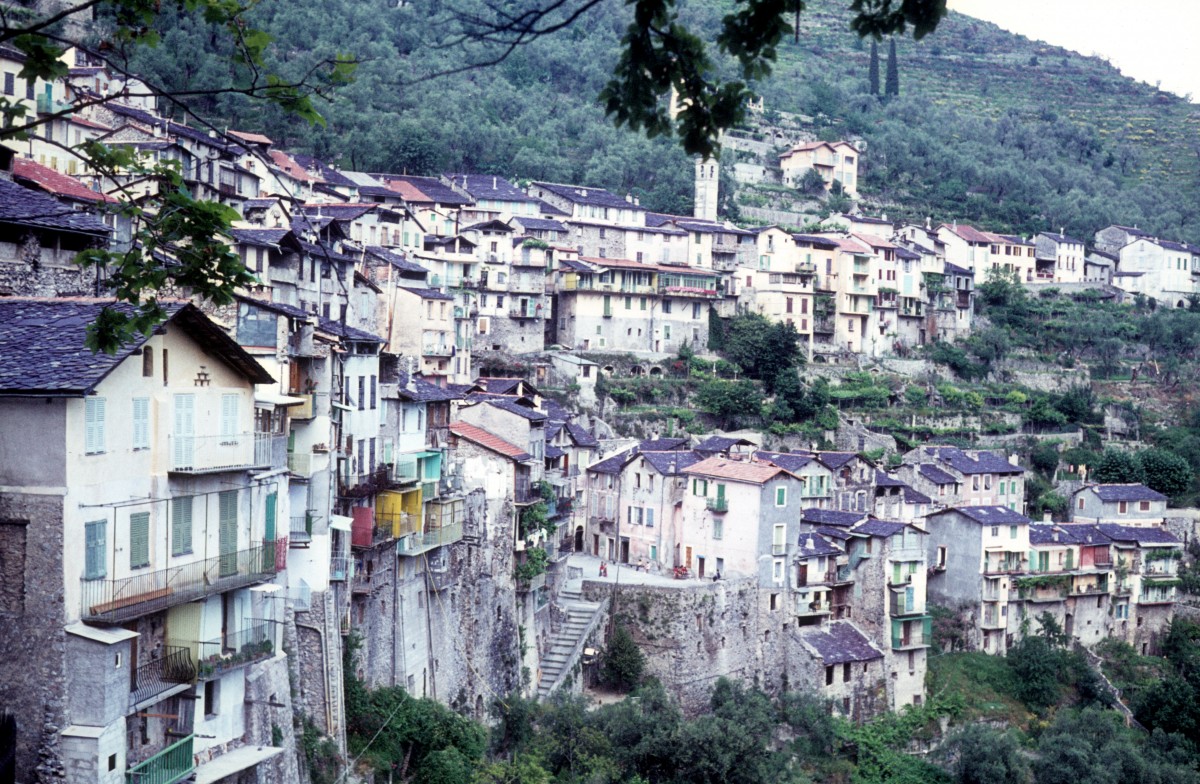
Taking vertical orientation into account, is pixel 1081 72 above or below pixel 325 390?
above

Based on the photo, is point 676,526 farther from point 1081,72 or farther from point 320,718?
point 1081,72

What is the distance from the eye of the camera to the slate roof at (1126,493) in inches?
2717

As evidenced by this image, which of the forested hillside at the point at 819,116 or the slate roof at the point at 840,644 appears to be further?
the forested hillside at the point at 819,116

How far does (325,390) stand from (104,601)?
10053mm

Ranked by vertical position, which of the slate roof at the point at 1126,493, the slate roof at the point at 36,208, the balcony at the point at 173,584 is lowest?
the slate roof at the point at 1126,493

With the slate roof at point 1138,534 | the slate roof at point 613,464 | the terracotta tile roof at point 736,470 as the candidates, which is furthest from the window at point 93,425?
the slate roof at point 1138,534

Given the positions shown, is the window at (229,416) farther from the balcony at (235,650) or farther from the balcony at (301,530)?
the balcony at (301,530)

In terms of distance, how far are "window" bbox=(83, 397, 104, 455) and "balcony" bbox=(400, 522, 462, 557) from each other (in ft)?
49.6

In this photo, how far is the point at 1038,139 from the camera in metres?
146

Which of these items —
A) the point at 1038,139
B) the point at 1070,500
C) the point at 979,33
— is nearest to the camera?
the point at 1070,500

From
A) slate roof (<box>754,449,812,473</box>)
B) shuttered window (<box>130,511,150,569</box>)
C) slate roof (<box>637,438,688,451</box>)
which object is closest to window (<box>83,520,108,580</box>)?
shuttered window (<box>130,511,150,569</box>)

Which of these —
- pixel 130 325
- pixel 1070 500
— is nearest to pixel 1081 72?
pixel 1070 500

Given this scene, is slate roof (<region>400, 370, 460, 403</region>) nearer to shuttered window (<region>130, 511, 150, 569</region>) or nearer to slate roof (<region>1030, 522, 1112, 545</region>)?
shuttered window (<region>130, 511, 150, 569</region>)

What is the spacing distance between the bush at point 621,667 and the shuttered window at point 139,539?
29.1 metres
